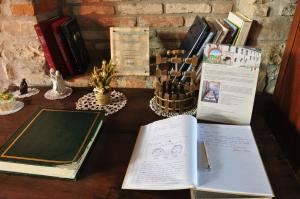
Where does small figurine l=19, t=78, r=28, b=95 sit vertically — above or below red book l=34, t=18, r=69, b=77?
below

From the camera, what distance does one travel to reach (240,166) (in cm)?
74

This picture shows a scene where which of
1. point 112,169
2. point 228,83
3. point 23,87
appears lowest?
point 112,169

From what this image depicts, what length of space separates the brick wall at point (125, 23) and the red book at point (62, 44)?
8 centimetres

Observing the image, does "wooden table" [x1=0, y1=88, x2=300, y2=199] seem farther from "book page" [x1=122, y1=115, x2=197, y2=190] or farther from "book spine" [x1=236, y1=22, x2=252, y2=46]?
"book spine" [x1=236, y1=22, x2=252, y2=46]

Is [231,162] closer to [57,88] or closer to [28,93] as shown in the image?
[57,88]

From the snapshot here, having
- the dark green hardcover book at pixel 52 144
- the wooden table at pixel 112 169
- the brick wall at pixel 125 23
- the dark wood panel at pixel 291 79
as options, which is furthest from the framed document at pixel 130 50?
the dark wood panel at pixel 291 79

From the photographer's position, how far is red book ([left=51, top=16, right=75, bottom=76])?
1179 millimetres

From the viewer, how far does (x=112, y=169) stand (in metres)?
0.77

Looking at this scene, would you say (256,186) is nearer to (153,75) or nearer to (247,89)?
(247,89)

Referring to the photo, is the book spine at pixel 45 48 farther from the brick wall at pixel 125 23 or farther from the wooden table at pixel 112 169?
the wooden table at pixel 112 169

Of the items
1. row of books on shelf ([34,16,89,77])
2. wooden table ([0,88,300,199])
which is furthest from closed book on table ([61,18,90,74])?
wooden table ([0,88,300,199])

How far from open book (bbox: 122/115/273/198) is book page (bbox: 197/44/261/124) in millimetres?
52

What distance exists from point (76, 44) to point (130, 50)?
28 centimetres

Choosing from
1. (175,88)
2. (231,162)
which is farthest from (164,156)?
(175,88)
